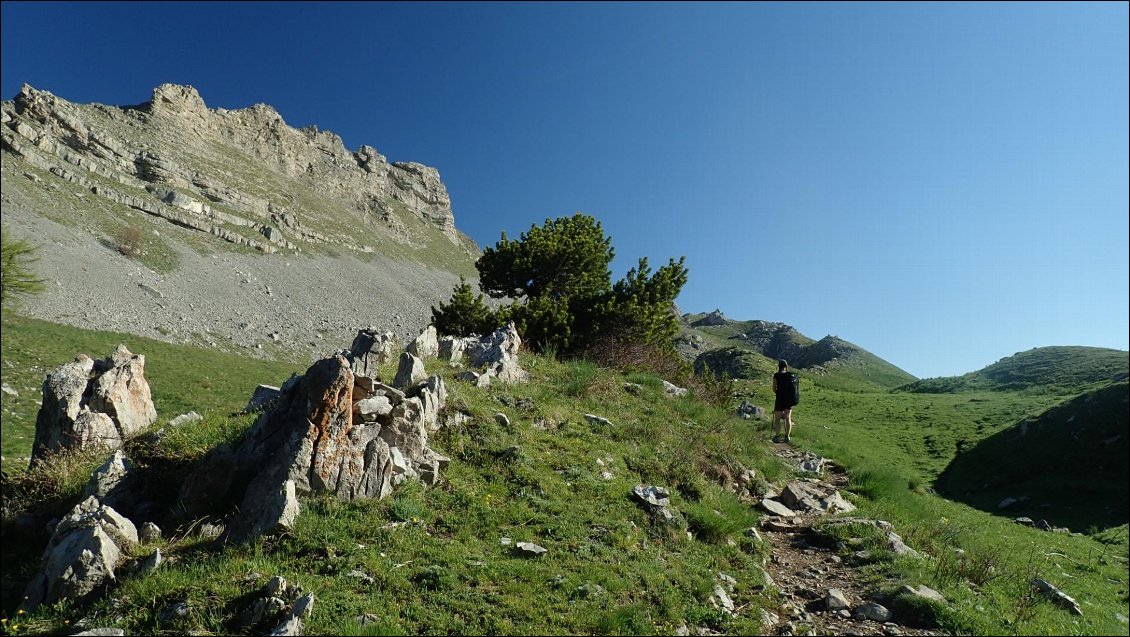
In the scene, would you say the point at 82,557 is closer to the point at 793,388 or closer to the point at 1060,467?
the point at 793,388

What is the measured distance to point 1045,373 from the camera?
4662cm

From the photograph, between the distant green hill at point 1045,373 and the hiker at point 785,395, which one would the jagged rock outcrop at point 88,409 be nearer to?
the hiker at point 785,395

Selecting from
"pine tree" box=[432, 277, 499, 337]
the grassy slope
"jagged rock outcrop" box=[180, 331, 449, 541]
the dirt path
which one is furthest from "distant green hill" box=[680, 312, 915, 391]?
"jagged rock outcrop" box=[180, 331, 449, 541]

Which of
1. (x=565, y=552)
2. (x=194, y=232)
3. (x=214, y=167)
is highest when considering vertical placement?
(x=214, y=167)

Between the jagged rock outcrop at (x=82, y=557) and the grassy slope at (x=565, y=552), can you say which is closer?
the grassy slope at (x=565, y=552)

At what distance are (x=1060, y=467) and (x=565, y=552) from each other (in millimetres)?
26205

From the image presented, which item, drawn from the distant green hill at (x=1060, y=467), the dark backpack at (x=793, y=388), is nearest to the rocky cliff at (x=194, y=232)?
the dark backpack at (x=793, y=388)

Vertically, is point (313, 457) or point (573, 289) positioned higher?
point (573, 289)

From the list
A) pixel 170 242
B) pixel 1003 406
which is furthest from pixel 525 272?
pixel 170 242

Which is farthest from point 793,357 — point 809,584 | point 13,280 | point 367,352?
point 13,280

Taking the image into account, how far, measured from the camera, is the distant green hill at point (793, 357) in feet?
217

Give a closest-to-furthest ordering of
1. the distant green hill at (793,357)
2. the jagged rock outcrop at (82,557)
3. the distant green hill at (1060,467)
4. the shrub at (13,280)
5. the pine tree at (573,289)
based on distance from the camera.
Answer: the jagged rock outcrop at (82,557)
the distant green hill at (1060,467)
the pine tree at (573,289)
the shrub at (13,280)
the distant green hill at (793,357)

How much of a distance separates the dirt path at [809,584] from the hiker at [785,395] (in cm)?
737

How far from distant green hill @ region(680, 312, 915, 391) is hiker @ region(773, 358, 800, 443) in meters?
5.51
